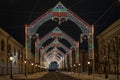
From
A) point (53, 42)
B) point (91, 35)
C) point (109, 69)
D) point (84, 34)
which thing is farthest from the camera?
point (53, 42)

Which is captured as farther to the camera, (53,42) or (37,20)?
(53,42)

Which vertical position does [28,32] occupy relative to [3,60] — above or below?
above

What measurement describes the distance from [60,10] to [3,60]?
709 inches

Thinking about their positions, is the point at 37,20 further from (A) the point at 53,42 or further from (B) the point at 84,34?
(A) the point at 53,42

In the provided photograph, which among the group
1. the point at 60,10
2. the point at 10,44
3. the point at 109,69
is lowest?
the point at 109,69

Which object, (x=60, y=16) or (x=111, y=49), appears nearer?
(x=60, y=16)

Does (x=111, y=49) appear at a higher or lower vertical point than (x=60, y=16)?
lower

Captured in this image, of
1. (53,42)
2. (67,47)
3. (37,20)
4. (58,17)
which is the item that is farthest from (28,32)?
(67,47)

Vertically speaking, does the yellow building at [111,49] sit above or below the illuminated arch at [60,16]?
below

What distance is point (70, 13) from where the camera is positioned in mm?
71188

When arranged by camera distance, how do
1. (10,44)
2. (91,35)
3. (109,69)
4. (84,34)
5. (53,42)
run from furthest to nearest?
1. (53,42)
2. (109,69)
3. (10,44)
4. (84,34)
5. (91,35)

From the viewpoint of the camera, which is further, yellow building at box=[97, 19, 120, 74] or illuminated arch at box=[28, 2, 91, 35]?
yellow building at box=[97, 19, 120, 74]

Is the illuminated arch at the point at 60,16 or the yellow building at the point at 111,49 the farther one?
the yellow building at the point at 111,49

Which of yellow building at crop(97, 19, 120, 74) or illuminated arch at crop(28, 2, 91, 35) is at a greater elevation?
illuminated arch at crop(28, 2, 91, 35)
